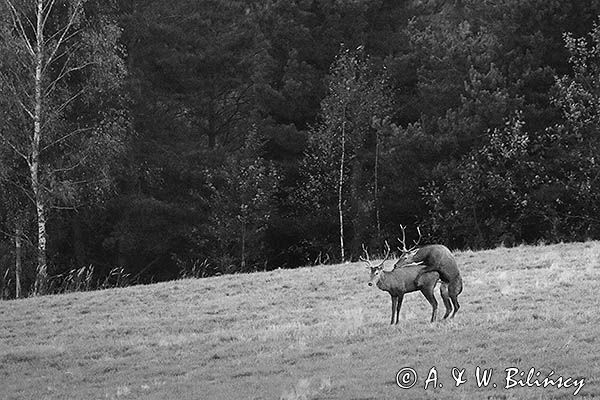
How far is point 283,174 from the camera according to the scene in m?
40.8

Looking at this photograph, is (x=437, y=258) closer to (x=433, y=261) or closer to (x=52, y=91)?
(x=433, y=261)

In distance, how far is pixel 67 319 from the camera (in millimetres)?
22625

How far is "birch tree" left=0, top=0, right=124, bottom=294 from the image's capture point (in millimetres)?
29984

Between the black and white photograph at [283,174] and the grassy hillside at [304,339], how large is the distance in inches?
4.8

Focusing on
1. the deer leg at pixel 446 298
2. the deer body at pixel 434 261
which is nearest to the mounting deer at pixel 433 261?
the deer body at pixel 434 261

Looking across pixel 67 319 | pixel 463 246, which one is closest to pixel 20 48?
pixel 67 319

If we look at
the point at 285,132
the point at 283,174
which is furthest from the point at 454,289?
the point at 285,132

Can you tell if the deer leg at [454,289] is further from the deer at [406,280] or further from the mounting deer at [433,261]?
the deer at [406,280]

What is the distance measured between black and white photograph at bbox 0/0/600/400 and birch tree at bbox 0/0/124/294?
98mm

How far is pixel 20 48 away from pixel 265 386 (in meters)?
19.7

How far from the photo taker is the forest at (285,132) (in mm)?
32062

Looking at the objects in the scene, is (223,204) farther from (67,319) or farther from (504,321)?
(504,321)

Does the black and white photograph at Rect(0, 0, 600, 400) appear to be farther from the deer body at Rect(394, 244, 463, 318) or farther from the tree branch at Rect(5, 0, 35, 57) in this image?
the tree branch at Rect(5, 0, 35, 57)

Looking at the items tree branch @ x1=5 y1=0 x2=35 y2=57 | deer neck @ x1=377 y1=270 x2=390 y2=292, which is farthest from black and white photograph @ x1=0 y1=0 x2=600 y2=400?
tree branch @ x1=5 y1=0 x2=35 y2=57
